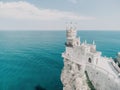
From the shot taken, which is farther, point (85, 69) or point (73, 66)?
point (73, 66)

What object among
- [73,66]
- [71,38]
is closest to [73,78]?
[73,66]

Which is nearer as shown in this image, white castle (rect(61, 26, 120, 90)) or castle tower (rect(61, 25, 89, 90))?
white castle (rect(61, 26, 120, 90))

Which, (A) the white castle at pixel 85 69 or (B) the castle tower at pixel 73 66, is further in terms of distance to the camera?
(B) the castle tower at pixel 73 66

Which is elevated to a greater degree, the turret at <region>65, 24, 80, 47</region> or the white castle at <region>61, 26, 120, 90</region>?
the turret at <region>65, 24, 80, 47</region>

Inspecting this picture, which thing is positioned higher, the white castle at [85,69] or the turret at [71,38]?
the turret at [71,38]

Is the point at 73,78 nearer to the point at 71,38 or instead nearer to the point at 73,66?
the point at 73,66

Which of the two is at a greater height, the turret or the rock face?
the turret

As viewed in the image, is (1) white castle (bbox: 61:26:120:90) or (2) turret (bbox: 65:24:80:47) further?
(2) turret (bbox: 65:24:80:47)
